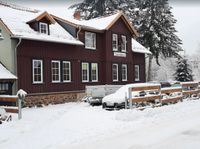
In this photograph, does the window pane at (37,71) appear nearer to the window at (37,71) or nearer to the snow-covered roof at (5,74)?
the window at (37,71)

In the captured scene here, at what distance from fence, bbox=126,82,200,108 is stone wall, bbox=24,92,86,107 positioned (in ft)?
27.1

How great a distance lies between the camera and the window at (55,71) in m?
25.4

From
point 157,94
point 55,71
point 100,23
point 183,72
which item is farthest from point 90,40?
point 183,72

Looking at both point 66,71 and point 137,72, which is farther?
point 137,72

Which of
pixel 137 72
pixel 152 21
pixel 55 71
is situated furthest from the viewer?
pixel 152 21

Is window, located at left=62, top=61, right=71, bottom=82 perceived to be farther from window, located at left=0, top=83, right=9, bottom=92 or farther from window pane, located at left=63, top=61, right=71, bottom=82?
window, located at left=0, top=83, right=9, bottom=92

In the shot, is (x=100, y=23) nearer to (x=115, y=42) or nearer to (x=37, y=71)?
(x=115, y=42)

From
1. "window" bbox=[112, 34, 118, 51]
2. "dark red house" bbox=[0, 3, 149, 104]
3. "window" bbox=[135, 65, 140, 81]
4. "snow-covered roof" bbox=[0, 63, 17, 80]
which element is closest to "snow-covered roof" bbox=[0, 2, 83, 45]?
"dark red house" bbox=[0, 3, 149, 104]

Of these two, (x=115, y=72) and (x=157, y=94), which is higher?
(x=115, y=72)

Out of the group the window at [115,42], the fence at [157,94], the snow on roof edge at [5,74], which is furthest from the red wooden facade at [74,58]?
the fence at [157,94]

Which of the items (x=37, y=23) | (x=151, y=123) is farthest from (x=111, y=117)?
(x=37, y=23)

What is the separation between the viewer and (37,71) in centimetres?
2411

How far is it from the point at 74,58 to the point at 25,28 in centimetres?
505

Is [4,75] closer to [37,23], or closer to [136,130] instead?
[37,23]
